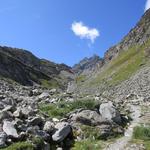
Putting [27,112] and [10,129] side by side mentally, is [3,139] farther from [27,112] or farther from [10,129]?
[27,112]

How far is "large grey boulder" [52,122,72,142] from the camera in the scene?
2247cm

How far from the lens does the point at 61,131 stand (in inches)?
909

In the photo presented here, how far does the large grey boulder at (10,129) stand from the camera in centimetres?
2095

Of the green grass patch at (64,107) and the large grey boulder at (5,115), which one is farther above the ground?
the green grass patch at (64,107)

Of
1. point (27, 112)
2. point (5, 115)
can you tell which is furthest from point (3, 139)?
point (27, 112)

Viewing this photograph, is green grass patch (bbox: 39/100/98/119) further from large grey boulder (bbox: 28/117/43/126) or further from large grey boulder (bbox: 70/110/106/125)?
large grey boulder (bbox: 28/117/43/126)

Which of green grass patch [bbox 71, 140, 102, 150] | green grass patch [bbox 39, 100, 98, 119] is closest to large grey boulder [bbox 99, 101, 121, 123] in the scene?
green grass patch [bbox 39, 100, 98, 119]

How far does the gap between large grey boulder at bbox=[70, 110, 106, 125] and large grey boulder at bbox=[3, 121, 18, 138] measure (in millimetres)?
5565

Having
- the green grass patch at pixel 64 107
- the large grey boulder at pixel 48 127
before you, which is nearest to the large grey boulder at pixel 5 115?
the large grey boulder at pixel 48 127

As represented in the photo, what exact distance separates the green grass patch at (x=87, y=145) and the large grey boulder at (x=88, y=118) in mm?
2894

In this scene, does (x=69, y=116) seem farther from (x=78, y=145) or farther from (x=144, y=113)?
(x=144, y=113)

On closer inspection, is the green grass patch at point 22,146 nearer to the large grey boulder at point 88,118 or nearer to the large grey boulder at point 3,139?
the large grey boulder at point 3,139

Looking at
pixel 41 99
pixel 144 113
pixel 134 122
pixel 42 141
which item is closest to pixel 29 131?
pixel 42 141

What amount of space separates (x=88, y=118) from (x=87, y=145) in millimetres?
4401
